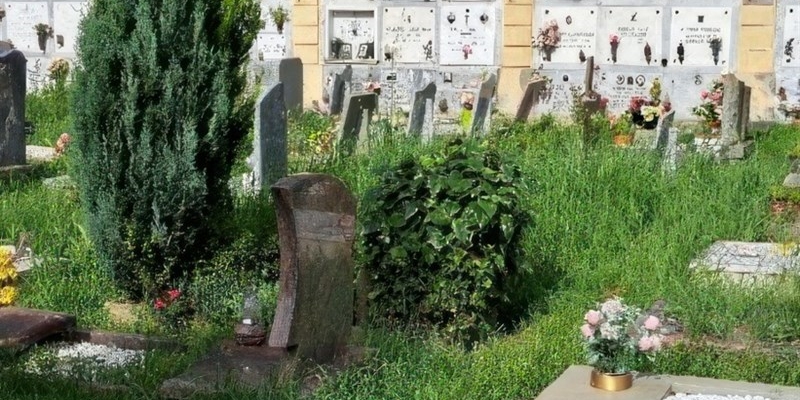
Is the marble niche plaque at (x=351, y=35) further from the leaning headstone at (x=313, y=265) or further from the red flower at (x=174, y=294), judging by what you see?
the leaning headstone at (x=313, y=265)

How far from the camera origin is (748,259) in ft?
21.3

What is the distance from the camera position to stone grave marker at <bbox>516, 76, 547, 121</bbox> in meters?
12.1

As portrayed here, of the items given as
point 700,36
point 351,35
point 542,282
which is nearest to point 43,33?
point 351,35

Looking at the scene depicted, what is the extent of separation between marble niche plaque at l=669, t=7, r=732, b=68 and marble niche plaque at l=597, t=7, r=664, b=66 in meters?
0.20

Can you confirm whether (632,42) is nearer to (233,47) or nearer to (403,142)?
(403,142)

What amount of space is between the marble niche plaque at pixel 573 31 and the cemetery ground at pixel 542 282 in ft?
16.6

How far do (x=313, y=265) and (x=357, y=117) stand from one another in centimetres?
580

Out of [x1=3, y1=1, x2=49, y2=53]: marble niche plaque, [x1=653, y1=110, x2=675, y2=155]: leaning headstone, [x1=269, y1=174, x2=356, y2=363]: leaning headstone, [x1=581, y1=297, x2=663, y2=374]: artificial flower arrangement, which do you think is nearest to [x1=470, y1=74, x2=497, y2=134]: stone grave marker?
[x1=653, y1=110, x2=675, y2=155]: leaning headstone

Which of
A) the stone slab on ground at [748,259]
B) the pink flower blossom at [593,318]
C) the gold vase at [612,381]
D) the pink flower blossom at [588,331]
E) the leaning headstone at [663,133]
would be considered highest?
the leaning headstone at [663,133]

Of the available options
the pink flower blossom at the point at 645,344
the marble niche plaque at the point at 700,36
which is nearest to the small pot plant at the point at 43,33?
the marble niche plaque at the point at 700,36

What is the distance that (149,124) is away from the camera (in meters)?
5.84

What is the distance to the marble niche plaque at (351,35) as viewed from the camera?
15258mm

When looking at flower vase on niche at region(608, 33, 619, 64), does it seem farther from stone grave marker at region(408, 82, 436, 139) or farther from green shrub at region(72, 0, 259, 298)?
green shrub at region(72, 0, 259, 298)

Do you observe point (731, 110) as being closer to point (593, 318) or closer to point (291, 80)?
point (291, 80)
